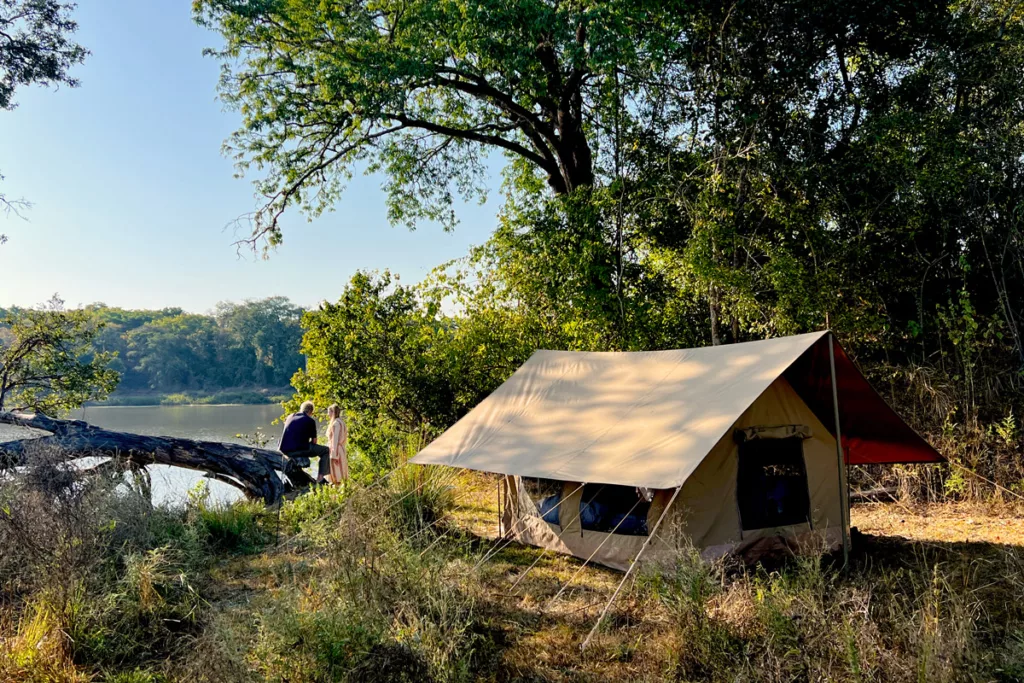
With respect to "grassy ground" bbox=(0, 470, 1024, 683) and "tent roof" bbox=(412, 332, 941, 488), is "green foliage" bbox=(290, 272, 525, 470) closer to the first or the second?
"tent roof" bbox=(412, 332, 941, 488)

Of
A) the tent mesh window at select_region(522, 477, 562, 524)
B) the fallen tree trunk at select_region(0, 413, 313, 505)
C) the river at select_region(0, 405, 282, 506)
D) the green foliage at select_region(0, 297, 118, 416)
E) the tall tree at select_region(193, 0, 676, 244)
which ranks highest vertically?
the tall tree at select_region(193, 0, 676, 244)

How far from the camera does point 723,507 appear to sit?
211 inches

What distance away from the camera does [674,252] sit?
9242 millimetres

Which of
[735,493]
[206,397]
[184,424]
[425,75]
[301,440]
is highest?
[425,75]

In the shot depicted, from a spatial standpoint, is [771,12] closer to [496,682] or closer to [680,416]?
[680,416]

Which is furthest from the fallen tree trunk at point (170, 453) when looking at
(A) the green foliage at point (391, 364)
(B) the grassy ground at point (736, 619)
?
(B) the grassy ground at point (736, 619)

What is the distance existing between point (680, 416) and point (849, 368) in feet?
4.98

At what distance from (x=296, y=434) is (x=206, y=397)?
32.9 metres

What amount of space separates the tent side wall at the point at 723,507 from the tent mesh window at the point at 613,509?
54 mm

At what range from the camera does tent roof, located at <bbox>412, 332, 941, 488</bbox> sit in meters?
4.79

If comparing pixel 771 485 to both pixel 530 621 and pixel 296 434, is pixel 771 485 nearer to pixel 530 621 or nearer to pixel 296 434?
pixel 530 621

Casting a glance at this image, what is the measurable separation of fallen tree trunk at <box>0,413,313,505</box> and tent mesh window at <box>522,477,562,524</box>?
10.4ft

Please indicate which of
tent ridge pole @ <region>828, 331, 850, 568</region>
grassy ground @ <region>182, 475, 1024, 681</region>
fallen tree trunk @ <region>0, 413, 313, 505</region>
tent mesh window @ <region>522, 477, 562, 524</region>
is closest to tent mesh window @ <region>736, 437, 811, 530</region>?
tent ridge pole @ <region>828, 331, 850, 568</region>

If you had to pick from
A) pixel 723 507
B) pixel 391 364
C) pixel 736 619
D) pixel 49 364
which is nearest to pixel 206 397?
pixel 49 364
